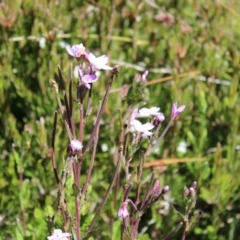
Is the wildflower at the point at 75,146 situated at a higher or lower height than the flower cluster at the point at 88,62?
lower

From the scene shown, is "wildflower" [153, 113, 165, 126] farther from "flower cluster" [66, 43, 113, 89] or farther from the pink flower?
"flower cluster" [66, 43, 113, 89]

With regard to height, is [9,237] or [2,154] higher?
[2,154]

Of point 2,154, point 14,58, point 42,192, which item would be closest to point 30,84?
point 14,58

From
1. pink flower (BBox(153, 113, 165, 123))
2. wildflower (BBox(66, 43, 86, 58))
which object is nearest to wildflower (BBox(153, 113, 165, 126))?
pink flower (BBox(153, 113, 165, 123))

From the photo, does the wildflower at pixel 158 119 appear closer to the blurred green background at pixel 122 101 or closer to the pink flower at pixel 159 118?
the pink flower at pixel 159 118

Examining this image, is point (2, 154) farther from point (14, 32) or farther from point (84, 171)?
point (14, 32)

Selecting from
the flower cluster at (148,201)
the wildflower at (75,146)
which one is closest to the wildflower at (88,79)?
the wildflower at (75,146)

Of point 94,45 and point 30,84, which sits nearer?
point 30,84

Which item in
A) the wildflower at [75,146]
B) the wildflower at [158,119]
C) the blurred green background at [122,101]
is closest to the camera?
the wildflower at [75,146]

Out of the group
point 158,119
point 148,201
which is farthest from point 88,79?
point 148,201
